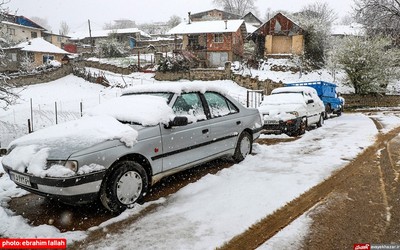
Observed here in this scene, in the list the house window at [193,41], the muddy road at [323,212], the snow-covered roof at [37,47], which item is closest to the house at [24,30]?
the snow-covered roof at [37,47]

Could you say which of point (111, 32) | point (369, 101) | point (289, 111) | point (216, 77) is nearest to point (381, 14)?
point (369, 101)

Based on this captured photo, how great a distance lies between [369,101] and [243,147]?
22.4 metres

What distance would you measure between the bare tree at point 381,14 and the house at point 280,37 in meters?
14.2

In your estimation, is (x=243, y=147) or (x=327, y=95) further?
(x=327, y=95)

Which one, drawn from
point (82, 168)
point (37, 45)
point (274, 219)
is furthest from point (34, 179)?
point (37, 45)

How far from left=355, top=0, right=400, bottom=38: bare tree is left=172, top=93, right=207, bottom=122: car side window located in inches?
654

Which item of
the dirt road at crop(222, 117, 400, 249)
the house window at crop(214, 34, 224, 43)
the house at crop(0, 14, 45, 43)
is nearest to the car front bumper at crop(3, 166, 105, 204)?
the dirt road at crop(222, 117, 400, 249)

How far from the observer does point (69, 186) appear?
3531 millimetres

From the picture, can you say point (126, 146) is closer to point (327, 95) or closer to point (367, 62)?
point (327, 95)

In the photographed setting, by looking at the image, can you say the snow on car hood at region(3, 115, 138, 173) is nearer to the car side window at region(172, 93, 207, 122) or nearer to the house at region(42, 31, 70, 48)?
the car side window at region(172, 93, 207, 122)

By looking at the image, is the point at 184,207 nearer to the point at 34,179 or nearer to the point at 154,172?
the point at 154,172

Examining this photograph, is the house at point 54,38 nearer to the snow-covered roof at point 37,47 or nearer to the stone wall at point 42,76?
the snow-covered roof at point 37,47

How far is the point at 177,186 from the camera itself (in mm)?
5070

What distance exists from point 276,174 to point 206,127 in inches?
62.2
